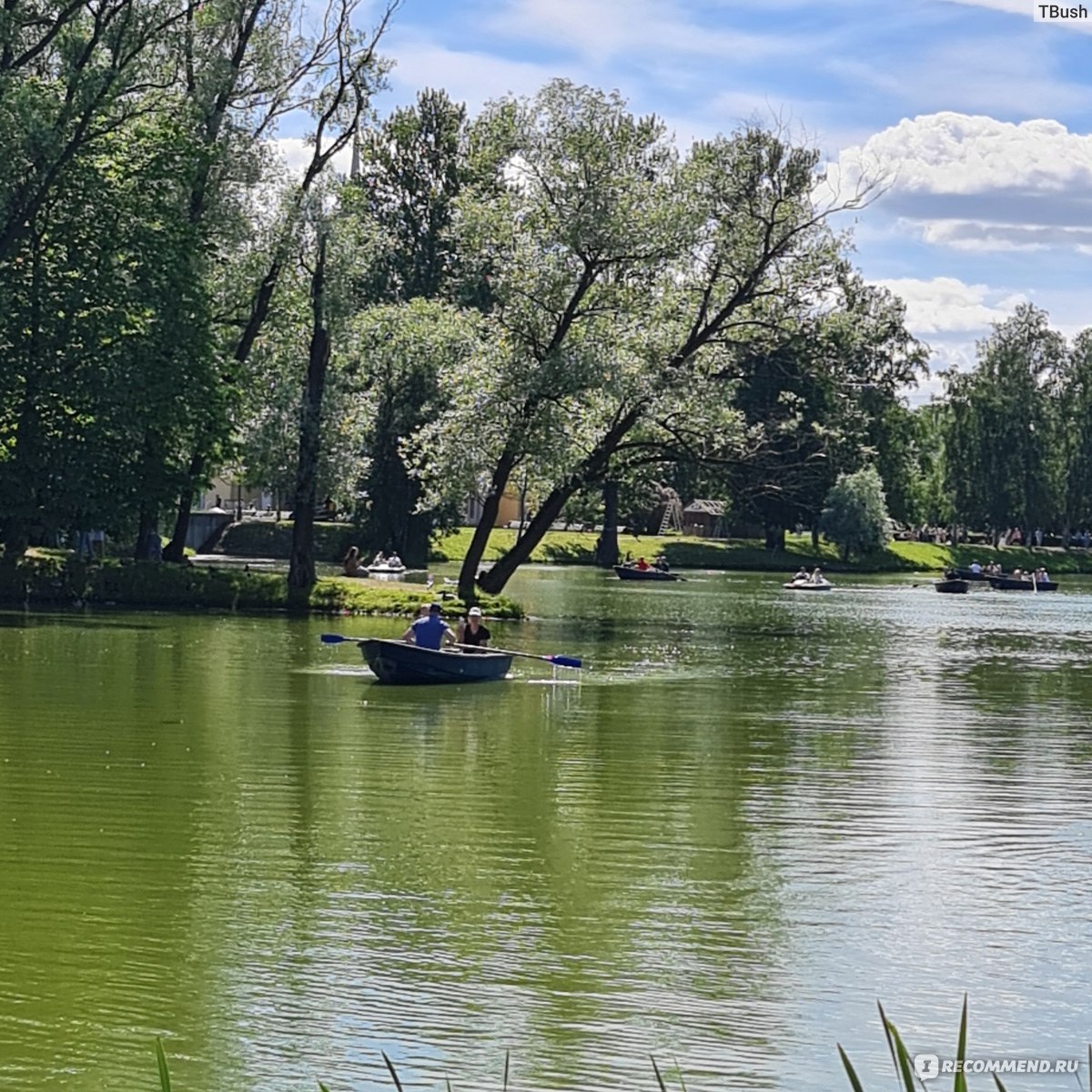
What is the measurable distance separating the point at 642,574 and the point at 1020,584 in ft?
55.4

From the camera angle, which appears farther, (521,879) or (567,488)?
(567,488)

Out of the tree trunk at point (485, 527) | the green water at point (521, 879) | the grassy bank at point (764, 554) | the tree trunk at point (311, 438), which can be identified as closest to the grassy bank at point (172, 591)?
the tree trunk at point (311, 438)

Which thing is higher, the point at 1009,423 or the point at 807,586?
the point at 1009,423

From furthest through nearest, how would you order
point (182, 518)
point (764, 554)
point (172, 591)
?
point (764, 554) → point (182, 518) → point (172, 591)

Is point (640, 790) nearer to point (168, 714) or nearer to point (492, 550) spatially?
point (168, 714)

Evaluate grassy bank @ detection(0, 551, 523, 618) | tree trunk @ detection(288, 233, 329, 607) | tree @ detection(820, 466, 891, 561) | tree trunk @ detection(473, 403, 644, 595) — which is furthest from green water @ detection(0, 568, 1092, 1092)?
tree @ detection(820, 466, 891, 561)

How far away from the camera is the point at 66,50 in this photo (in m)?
42.8

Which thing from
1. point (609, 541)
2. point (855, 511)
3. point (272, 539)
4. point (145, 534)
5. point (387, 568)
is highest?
point (855, 511)

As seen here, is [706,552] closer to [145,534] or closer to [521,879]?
[145,534]

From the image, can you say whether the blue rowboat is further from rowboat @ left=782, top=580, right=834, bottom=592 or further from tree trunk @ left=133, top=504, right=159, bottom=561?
rowboat @ left=782, top=580, right=834, bottom=592

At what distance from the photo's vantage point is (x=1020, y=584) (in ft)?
269

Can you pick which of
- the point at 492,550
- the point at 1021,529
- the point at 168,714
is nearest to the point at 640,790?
the point at 168,714

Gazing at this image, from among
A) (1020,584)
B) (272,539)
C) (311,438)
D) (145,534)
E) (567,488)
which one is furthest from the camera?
(272,539)

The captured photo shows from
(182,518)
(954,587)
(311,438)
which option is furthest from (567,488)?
(954,587)
